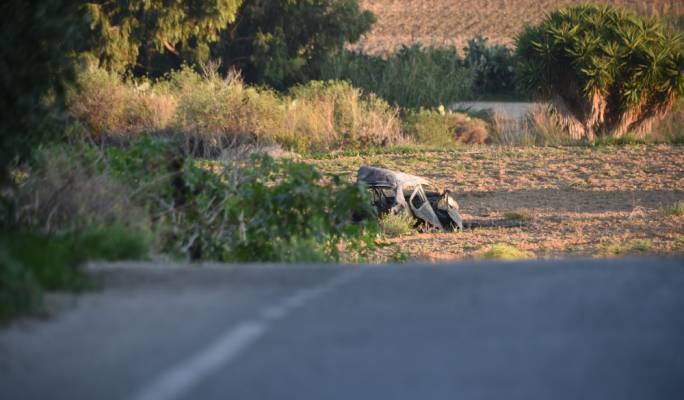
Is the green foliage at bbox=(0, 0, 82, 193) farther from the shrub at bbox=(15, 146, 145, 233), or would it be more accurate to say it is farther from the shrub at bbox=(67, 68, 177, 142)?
the shrub at bbox=(67, 68, 177, 142)

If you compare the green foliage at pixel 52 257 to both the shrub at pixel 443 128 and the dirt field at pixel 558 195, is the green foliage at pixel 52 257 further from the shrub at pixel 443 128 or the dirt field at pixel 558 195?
the shrub at pixel 443 128

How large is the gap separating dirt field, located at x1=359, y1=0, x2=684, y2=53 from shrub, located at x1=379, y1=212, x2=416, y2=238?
1942 inches

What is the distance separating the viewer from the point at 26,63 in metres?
8.30

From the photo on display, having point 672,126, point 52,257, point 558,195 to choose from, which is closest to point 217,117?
point 558,195

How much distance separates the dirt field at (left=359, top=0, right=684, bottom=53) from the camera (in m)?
70.5

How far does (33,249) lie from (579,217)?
14578 millimetres

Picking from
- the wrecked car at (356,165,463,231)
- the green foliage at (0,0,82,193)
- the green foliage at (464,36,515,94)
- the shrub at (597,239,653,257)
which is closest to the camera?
the green foliage at (0,0,82,193)

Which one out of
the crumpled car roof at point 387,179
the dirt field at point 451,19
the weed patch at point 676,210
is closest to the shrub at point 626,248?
the weed patch at point 676,210

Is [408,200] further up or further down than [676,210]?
further up

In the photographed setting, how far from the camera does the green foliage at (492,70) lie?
154ft

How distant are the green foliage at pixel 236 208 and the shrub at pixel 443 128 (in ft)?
65.2

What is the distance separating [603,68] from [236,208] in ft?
68.2

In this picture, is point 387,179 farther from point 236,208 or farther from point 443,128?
point 443,128

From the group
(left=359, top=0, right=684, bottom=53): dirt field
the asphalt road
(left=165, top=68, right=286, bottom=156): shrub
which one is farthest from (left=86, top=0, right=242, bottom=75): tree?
(left=359, top=0, right=684, bottom=53): dirt field
